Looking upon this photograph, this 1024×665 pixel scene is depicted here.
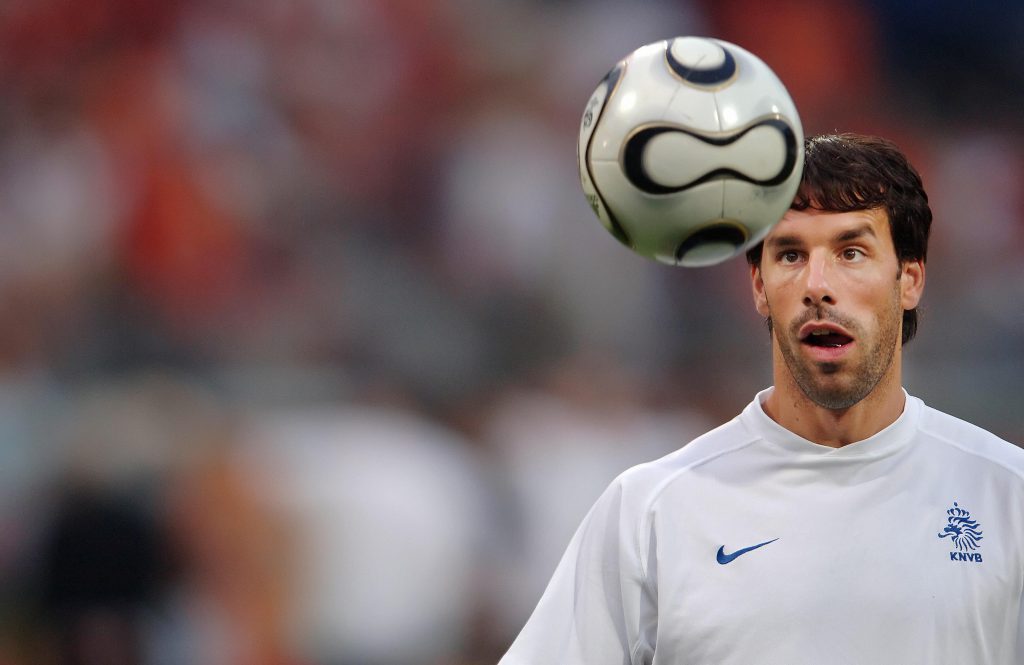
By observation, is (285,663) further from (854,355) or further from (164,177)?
(854,355)

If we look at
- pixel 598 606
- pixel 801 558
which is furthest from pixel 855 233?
pixel 598 606

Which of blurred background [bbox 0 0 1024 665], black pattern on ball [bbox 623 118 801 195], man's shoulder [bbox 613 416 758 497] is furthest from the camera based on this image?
blurred background [bbox 0 0 1024 665]

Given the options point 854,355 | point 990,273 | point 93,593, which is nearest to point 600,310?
point 990,273

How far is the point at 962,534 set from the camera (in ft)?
9.25

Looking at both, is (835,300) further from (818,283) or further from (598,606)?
(598,606)

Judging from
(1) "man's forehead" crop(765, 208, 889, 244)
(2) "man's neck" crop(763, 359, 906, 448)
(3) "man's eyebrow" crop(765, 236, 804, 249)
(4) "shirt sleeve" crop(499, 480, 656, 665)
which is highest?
(1) "man's forehead" crop(765, 208, 889, 244)

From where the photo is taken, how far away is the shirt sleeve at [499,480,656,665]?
9.59 ft

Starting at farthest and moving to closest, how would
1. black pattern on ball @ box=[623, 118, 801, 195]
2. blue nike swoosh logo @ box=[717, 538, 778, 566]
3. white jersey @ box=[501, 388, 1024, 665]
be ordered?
blue nike swoosh logo @ box=[717, 538, 778, 566] < white jersey @ box=[501, 388, 1024, 665] < black pattern on ball @ box=[623, 118, 801, 195]

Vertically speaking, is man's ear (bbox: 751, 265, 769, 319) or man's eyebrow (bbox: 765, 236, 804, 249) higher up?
man's eyebrow (bbox: 765, 236, 804, 249)

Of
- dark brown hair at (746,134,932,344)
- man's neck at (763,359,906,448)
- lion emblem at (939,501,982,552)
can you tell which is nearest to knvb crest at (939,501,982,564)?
lion emblem at (939,501,982,552)

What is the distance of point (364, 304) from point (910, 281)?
387 cm

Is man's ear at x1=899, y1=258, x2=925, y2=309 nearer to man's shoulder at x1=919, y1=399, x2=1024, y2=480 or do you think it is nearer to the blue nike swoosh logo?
man's shoulder at x1=919, y1=399, x2=1024, y2=480

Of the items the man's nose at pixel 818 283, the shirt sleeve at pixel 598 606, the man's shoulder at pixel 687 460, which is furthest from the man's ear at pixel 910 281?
the shirt sleeve at pixel 598 606

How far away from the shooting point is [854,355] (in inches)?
116
